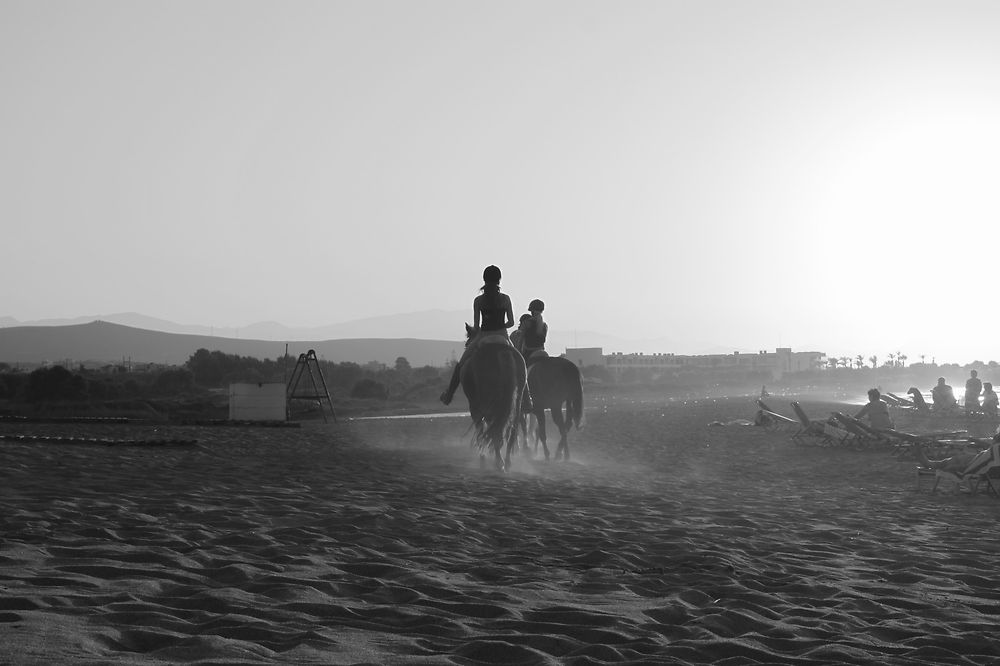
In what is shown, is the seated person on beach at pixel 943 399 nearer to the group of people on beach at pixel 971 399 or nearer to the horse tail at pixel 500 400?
the group of people on beach at pixel 971 399

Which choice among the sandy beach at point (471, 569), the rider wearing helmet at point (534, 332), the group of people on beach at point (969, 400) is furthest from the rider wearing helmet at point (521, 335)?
the group of people on beach at point (969, 400)

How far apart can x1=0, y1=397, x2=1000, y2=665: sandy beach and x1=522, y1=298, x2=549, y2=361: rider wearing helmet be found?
4294 mm

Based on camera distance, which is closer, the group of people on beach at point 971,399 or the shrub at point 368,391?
the group of people on beach at point 971,399

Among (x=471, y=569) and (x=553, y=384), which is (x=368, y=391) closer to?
(x=553, y=384)

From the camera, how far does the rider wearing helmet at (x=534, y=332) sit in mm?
15961

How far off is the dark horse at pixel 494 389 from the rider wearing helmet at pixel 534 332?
2745 mm

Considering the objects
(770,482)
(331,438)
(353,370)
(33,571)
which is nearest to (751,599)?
Result: (33,571)

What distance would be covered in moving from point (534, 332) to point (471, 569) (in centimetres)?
1032

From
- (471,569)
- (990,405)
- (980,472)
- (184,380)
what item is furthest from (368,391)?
(471,569)

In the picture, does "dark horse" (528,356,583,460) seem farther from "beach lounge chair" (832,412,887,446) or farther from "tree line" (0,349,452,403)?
"tree line" (0,349,452,403)

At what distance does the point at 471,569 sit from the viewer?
231 inches

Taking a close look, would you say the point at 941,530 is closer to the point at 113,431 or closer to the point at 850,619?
the point at 850,619

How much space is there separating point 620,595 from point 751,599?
2.42 feet

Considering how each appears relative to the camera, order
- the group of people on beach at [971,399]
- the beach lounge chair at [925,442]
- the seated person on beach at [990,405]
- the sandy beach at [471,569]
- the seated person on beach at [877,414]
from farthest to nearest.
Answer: the group of people on beach at [971,399], the seated person on beach at [990,405], the seated person on beach at [877,414], the beach lounge chair at [925,442], the sandy beach at [471,569]
